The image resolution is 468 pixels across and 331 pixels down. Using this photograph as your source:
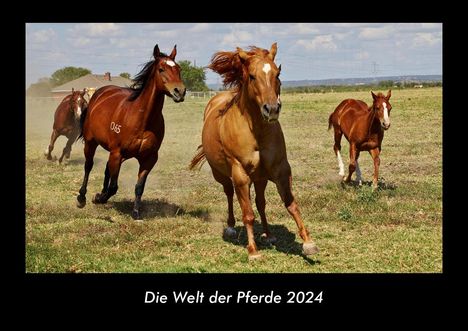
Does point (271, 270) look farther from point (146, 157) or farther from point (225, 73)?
point (146, 157)

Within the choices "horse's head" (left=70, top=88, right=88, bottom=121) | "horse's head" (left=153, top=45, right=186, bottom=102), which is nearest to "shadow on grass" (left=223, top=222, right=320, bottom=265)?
"horse's head" (left=153, top=45, right=186, bottom=102)

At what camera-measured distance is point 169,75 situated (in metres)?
9.80

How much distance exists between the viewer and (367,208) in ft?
34.0

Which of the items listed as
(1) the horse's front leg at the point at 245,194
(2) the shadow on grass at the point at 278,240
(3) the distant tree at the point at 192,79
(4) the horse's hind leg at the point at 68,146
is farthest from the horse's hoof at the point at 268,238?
(3) the distant tree at the point at 192,79

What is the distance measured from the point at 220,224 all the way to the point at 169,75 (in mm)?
2564

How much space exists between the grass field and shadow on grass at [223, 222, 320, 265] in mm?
16

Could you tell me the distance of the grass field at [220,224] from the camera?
7645mm

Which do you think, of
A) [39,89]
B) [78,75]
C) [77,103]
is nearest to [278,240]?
[77,103]

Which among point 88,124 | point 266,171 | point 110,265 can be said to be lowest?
point 110,265

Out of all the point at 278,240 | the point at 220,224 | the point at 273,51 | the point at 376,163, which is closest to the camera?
the point at 273,51

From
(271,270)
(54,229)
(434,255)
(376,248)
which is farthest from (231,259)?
(54,229)

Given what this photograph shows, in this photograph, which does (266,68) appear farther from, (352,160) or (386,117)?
(352,160)

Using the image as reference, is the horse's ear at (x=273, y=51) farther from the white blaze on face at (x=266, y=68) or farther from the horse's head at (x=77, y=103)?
the horse's head at (x=77, y=103)

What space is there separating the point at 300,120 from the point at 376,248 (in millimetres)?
26865
